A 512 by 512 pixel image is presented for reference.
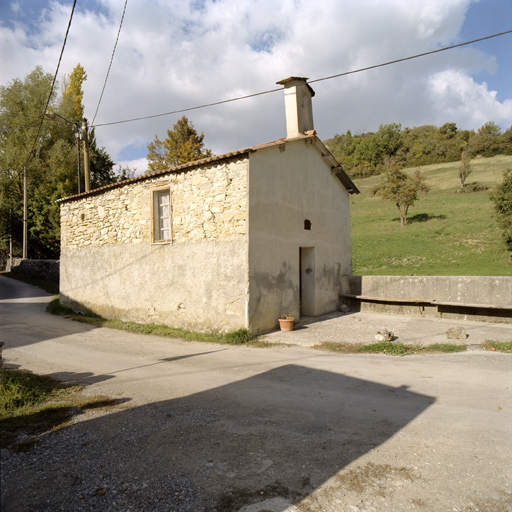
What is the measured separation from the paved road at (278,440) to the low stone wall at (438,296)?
4.30 meters

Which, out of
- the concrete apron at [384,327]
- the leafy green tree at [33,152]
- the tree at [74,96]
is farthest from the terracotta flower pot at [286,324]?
the tree at [74,96]

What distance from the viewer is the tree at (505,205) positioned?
22703 mm

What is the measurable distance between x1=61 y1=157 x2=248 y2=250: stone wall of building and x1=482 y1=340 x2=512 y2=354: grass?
6.14m

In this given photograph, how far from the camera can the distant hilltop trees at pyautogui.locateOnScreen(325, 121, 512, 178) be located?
70.6 meters

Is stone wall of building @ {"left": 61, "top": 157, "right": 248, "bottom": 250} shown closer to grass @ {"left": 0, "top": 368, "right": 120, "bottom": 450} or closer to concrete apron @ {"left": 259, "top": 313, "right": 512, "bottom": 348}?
concrete apron @ {"left": 259, "top": 313, "right": 512, "bottom": 348}

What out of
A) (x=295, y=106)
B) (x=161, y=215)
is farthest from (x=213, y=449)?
(x=295, y=106)

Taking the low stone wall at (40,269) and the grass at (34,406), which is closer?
the grass at (34,406)

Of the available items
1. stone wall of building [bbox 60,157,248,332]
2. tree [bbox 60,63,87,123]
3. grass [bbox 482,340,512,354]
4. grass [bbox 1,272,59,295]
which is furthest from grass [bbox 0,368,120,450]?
tree [bbox 60,63,87,123]

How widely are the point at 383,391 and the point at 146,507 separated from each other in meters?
3.91

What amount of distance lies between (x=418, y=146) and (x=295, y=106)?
74.0 m

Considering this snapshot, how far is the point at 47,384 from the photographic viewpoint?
5723 mm

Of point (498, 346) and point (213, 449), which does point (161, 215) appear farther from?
point (498, 346)

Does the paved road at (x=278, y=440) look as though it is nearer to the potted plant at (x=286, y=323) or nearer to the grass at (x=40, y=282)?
the potted plant at (x=286, y=323)

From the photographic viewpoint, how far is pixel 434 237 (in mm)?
31250
